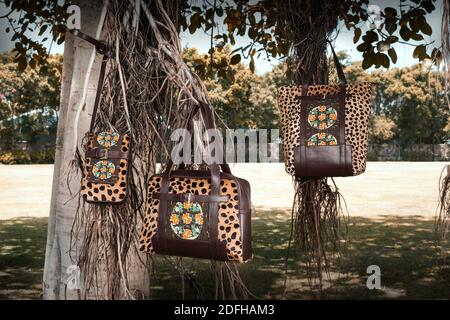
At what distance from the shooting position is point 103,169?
2240mm

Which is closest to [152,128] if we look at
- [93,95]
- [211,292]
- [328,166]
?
[93,95]

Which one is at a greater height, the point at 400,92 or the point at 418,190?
the point at 400,92

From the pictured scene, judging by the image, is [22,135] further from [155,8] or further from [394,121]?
[155,8]

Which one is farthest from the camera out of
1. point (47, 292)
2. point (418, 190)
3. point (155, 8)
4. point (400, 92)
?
point (400, 92)

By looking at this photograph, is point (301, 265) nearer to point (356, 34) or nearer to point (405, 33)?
point (356, 34)

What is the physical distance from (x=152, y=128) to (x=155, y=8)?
60 cm

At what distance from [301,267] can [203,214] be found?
161 inches

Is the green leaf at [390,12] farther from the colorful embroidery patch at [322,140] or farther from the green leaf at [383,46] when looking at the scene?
the colorful embroidery patch at [322,140]

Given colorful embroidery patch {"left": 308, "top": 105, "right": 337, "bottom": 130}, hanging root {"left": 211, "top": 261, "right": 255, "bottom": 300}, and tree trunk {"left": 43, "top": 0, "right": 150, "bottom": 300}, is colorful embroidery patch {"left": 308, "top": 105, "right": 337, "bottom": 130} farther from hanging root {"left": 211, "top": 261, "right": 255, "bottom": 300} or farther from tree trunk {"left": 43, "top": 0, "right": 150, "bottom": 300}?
tree trunk {"left": 43, "top": 0, "right": 150, "bottom": 300}

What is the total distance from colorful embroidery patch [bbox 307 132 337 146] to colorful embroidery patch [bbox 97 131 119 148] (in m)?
1.05

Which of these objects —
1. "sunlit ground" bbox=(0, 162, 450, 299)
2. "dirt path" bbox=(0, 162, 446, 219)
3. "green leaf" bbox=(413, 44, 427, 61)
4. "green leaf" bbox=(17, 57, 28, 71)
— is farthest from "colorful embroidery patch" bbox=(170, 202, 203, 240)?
"dirt path" bbox=(0, 162, 446, 219)

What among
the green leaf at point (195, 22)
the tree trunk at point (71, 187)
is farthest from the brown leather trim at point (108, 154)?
the green leaf at point (195, 22)
